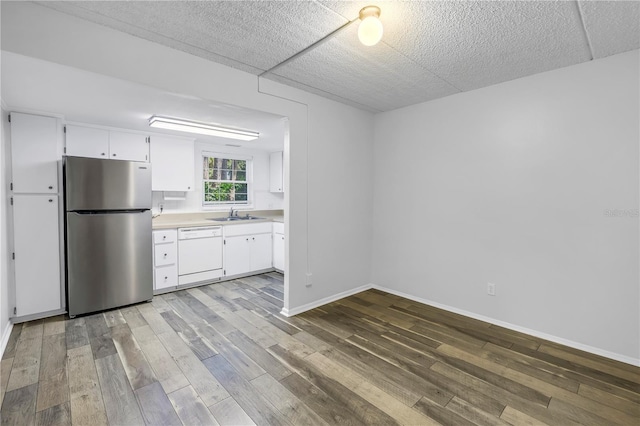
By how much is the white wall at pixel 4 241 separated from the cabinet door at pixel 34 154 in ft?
0.27

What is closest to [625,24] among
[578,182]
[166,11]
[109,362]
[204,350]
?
[578,182]

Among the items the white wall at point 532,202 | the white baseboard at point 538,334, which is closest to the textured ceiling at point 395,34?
the white wall at point 532,202

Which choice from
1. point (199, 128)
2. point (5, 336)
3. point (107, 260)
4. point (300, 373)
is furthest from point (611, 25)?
point (5, 336)

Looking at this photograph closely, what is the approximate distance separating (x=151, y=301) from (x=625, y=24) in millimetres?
5092

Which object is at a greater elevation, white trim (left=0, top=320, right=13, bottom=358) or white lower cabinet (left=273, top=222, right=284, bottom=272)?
white lower cabinet (left=273, top=222, right=284, bottom=272)

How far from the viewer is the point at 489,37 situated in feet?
7.14

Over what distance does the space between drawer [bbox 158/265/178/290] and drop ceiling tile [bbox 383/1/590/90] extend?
148 inches

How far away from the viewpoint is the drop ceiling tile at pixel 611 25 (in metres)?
1.82

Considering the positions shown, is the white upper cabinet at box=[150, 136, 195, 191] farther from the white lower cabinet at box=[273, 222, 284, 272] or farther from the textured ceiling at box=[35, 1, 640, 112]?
the textured ceiling at box=[35, 1, 640, 112]

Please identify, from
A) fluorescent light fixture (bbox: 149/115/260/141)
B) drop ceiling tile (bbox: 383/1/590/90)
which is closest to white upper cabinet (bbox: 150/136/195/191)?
fluorescent light fixture (bbox: 149/115/260/141)

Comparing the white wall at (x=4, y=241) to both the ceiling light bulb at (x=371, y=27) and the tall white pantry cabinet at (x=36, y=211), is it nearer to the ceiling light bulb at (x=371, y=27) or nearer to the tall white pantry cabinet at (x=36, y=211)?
the tall white pantry cabinet at (x=36, y=211)

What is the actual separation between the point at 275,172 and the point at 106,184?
114 inches

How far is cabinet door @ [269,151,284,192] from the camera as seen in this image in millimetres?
5727

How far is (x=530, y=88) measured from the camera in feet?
9.45
